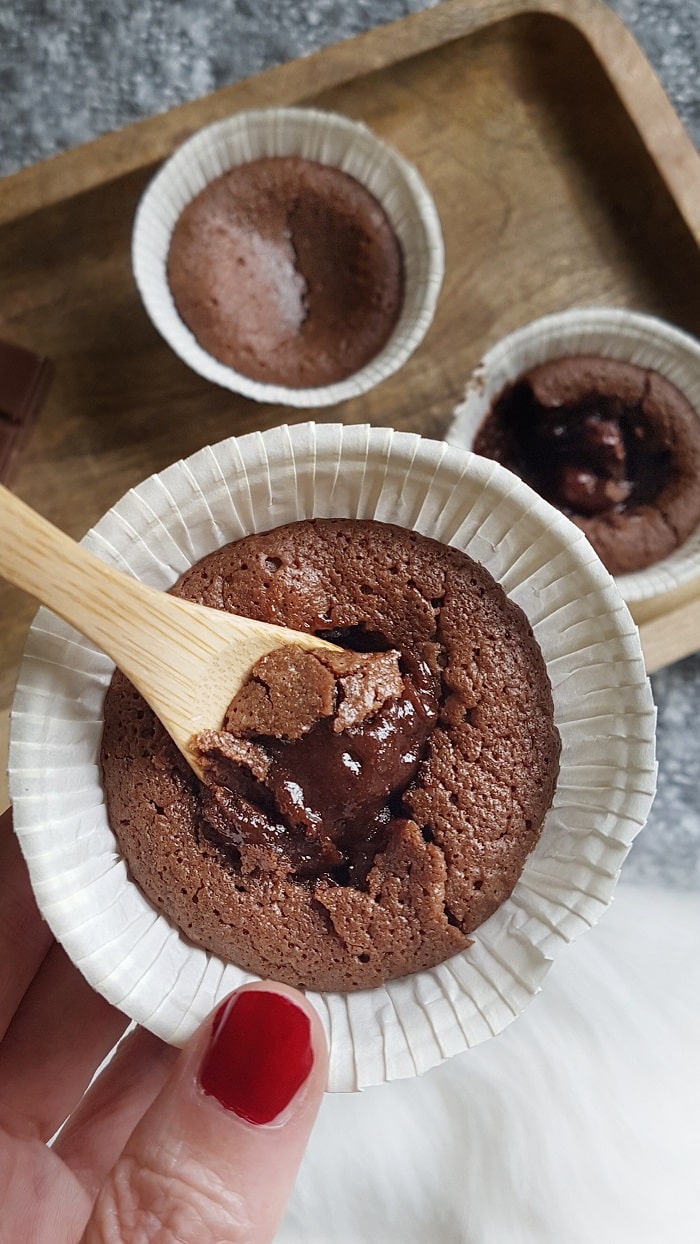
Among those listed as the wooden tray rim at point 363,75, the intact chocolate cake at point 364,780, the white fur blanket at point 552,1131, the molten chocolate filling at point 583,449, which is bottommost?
the white fur blanket at point 552,1131

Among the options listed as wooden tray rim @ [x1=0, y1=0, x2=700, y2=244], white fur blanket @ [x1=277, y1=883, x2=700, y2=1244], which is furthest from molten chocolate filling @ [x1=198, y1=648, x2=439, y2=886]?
wooden tray rim @ [x1=0, y1=0, x2=700, y2=244]

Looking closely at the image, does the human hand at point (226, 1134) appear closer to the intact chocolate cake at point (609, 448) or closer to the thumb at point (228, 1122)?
the thumb at point (228, 1122)

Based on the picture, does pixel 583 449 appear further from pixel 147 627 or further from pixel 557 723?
pixel 147 627

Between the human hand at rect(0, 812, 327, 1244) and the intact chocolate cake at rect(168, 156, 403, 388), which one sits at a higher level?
the intact chocolate cake at rect(168, 156, 403, 388)

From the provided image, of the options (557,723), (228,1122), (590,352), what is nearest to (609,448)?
(590,352)

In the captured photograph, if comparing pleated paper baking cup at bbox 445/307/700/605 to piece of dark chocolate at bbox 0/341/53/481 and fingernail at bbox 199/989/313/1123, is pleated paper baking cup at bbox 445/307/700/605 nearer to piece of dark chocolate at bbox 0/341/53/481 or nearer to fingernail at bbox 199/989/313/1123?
piece of dark chocolate at bbox 0/341/53/481

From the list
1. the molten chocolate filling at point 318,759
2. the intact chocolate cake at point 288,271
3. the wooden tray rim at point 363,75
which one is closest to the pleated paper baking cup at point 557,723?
the molten chocolate filling at point 318,759
